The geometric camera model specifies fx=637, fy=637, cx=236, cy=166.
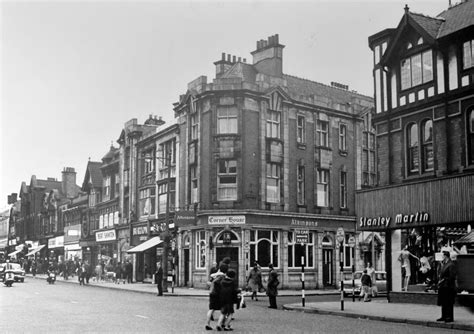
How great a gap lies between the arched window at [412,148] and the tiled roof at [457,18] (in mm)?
3914

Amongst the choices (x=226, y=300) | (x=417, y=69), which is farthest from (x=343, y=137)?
(x=226, y=300)

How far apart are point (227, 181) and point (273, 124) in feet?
16.3

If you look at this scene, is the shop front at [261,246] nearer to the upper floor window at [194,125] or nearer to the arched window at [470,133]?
the upper floor window at [194,125]

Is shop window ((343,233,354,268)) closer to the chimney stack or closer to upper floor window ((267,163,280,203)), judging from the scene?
upper floor window ((267,163,280,203))

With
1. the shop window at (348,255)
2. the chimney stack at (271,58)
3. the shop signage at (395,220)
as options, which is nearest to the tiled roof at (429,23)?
the shop signage at (395,220)

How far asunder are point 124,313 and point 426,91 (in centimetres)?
1484

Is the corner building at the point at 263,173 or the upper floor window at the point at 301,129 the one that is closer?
the corner building at the point at 263,173

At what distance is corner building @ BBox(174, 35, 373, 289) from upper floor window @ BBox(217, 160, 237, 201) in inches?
2.4

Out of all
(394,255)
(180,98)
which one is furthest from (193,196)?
(394,255)

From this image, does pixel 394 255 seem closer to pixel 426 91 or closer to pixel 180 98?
pixel 426 91

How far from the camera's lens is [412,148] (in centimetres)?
2662

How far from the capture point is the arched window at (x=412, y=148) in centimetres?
2642

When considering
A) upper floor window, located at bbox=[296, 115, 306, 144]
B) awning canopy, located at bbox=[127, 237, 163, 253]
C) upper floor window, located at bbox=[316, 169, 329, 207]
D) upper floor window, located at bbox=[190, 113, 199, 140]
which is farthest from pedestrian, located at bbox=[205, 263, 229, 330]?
awning canopy, located at bbox=[127, 237, 163, 253]

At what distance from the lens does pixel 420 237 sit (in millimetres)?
25594
